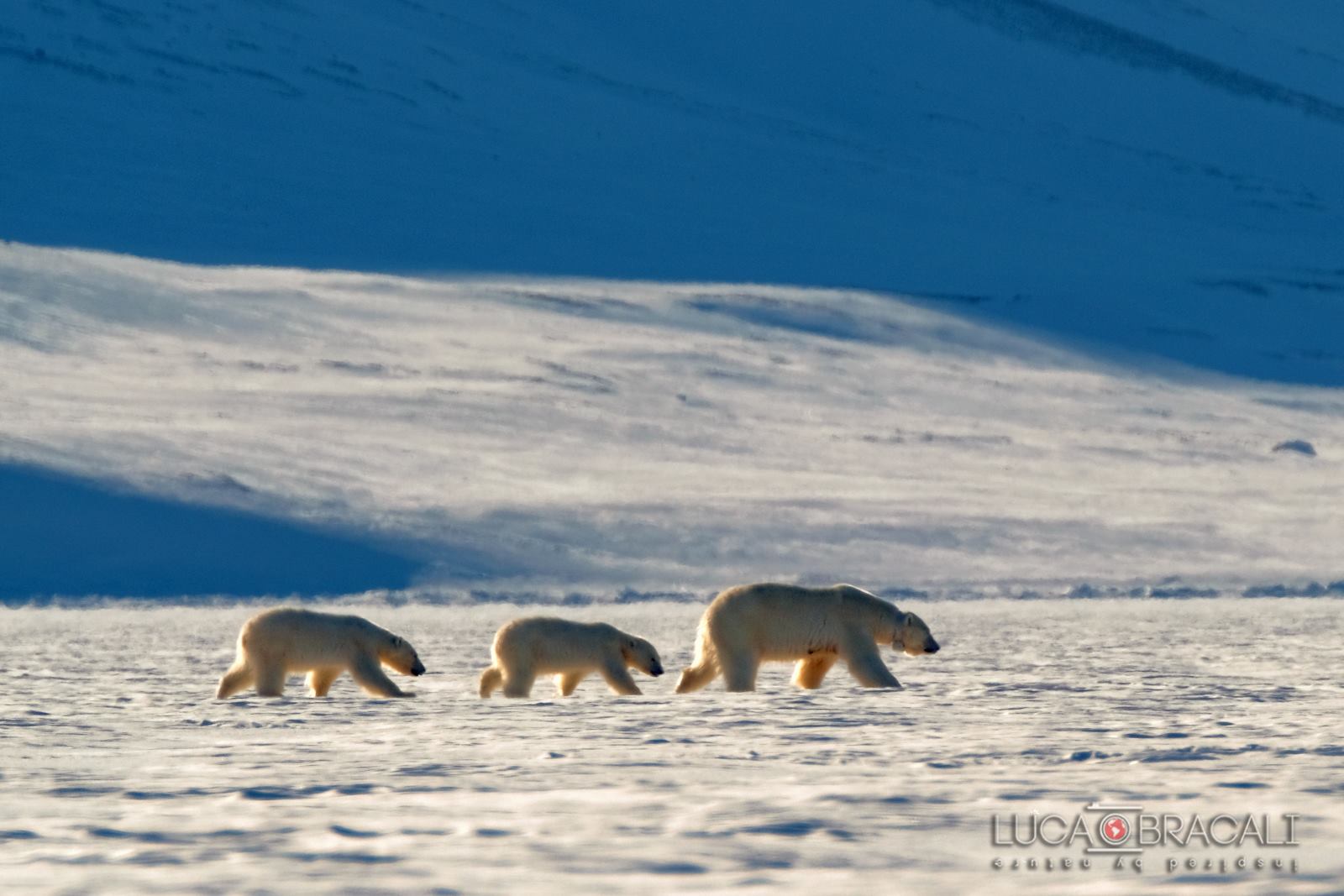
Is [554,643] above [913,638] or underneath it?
underneath

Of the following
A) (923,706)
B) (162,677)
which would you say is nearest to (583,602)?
(162,677)

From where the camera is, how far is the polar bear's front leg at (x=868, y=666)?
9.52 m

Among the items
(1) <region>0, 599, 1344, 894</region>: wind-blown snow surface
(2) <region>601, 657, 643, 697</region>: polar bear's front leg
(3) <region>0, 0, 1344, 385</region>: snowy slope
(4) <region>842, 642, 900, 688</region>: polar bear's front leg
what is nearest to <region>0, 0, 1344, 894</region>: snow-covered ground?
(1) <region>0, 599, 1344, 894</region>: wind-blown snow surface

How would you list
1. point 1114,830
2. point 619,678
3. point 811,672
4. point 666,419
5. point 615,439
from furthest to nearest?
point 666,419 < point 615,439 < point 811,672 < point 619,678 < point 1114,830

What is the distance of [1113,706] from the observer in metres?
8.26

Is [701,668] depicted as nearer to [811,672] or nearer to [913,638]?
[811,672]

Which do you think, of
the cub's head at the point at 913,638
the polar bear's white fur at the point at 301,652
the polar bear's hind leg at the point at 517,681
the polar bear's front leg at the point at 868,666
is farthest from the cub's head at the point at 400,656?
the cub's head at the point at 913,638

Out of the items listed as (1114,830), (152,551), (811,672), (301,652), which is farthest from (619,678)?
(152,551)

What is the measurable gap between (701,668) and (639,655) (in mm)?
442

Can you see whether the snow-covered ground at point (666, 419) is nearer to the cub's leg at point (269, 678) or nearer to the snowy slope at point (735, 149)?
the snowy slope at point (735, 149)

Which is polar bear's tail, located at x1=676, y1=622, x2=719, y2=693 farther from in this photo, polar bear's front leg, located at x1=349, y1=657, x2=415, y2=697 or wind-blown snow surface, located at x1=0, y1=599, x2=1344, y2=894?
polar bear's front leg, located at x1=349, y1=657, x2=415, y2=697

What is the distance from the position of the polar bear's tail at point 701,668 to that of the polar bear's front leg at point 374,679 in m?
1.27

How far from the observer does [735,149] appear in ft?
151

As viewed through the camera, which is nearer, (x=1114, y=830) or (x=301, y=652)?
(x=1114, y=830)
